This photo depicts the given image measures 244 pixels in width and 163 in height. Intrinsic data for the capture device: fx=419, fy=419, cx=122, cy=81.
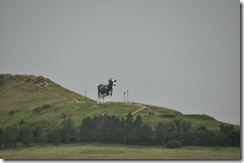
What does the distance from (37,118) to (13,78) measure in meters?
46.7

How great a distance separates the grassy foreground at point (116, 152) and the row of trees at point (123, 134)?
197 centimetres

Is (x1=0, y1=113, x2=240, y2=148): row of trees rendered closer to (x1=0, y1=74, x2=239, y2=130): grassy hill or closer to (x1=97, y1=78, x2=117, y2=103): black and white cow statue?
(x1=0, y1=74, x2=239, y2=130): grassy hill

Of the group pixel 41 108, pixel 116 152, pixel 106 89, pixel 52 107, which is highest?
pixel 106 89

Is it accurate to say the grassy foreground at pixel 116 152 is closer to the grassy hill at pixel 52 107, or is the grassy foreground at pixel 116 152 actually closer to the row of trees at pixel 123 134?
the row of trees at pixel 123 134

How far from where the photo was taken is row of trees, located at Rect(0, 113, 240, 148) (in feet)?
225

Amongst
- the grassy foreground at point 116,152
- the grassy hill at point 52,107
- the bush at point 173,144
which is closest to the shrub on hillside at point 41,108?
the grassy hill at point 52,107

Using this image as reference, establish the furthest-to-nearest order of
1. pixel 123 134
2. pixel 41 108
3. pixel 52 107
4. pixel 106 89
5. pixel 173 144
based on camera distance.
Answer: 1. pixel 41 108
2. pixel 52 107
3. pixel 106 89
4. pixel 123 134
5. pixel 173 144

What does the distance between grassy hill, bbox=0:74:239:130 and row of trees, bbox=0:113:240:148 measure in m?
6.92

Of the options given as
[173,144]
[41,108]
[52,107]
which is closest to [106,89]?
[52,107]

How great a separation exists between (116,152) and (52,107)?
4403 centimetres

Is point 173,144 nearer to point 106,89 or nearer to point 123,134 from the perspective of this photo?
point 123,134

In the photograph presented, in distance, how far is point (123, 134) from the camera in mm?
72000

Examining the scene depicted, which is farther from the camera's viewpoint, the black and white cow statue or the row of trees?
the black and white cow statue

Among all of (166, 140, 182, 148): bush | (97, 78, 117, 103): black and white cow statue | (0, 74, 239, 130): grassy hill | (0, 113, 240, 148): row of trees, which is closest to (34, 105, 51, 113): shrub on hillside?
(0, 74, 239, 130): grassy hill
